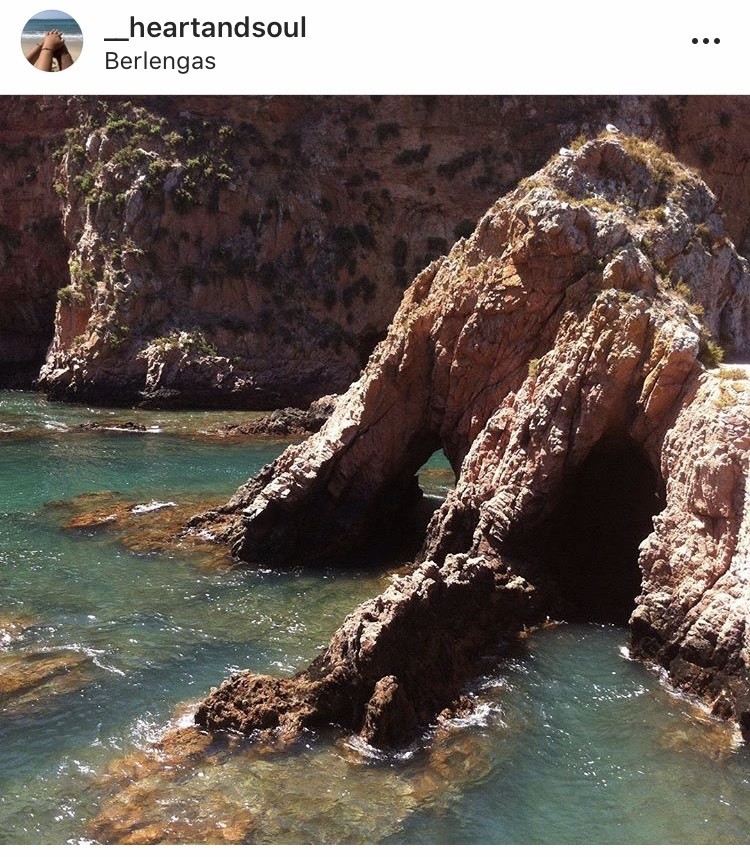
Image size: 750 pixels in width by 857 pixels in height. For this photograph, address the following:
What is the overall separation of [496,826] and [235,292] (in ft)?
160

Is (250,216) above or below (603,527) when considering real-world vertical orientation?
above

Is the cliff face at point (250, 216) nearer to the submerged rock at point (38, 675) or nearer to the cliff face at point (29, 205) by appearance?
the cliff face at point (29, 205)

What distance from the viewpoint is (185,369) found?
52.1 metres

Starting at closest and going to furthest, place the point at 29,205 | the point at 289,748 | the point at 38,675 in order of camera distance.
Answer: the point at 289,748 < the point at 38,675 < the point at 29,205

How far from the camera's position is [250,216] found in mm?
56812

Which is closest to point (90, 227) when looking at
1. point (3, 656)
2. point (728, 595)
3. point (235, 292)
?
point (235, 292)

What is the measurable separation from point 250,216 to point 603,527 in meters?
43.2

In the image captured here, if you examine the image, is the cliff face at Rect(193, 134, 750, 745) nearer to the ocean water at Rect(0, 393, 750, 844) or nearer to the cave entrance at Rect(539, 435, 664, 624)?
the cave entrance at Rect(539, 435, 664, 624)

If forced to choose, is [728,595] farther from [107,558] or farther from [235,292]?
[235,292]

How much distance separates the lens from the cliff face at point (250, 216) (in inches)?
2104
